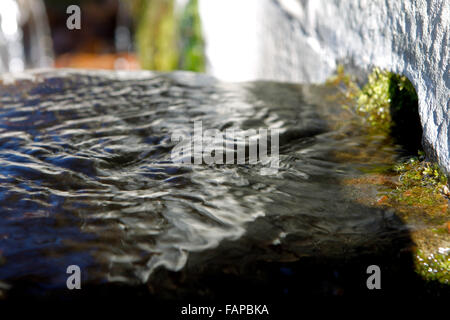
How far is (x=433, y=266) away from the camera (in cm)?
197

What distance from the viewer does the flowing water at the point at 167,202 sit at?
74.9 inches

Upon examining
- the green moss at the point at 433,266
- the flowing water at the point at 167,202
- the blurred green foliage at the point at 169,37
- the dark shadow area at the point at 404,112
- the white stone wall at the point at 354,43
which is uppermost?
the blurred green foliage at the point at 169,37

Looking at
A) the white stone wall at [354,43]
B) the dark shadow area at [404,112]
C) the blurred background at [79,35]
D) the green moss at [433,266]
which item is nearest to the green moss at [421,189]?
the white stone wall at [354,43]

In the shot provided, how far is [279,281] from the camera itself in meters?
1.86

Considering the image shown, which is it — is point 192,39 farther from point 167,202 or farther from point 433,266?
point 433,266

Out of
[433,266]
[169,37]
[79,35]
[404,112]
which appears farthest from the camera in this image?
[79,35]

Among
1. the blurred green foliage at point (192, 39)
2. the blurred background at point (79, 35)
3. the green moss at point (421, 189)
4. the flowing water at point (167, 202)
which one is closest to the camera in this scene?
the flowing water at point (167, 202)

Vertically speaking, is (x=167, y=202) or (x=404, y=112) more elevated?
(x=404, y=112)

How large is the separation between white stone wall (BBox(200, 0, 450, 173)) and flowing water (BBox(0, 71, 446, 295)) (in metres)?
0.55

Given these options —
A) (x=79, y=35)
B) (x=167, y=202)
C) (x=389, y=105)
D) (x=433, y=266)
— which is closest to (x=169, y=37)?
(x=389, y=105)

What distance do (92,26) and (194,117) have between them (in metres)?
13.9

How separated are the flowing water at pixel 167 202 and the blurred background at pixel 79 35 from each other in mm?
6163

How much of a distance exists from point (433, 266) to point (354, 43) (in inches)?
106

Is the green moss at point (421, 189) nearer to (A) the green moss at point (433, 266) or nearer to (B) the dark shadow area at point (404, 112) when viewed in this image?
(A) the green moss at point (433, 266)
